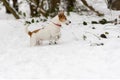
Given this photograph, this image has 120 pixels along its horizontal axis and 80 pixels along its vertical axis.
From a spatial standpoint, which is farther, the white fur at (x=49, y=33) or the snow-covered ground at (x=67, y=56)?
the white fur at (x=49, y=33)

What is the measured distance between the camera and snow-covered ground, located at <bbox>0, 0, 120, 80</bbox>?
206 inches

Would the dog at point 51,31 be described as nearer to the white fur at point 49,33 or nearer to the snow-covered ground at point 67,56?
the white fur at point 49,33

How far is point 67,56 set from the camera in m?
6.27

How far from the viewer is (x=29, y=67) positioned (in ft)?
18.9

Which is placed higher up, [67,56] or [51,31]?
[51,31]

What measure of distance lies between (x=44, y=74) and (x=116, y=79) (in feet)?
4.01

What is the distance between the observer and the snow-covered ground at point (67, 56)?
523cm

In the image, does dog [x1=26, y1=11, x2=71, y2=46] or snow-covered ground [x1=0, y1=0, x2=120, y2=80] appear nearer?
snow-covered ground [x1=0, y1=0, x2=120, y2=80]

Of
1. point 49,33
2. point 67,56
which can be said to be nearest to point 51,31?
point 49,33

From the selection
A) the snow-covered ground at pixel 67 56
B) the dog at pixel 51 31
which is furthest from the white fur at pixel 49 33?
the snow-covered ground at pixel 67 56

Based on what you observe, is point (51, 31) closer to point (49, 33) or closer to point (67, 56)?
point (49, 33)

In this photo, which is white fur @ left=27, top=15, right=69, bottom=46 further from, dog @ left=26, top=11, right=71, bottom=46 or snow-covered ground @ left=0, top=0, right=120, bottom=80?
snow-covered ground @ left=0, top=0, right=120, bottom=80

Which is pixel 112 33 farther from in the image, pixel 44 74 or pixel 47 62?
pixel 44 74

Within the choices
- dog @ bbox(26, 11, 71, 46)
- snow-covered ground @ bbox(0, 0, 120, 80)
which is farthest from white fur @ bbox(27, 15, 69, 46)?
snow-covered ground @ bbox(0, 0, 120, 80)
